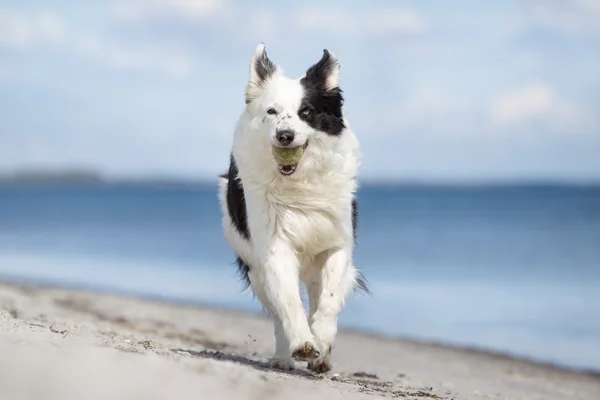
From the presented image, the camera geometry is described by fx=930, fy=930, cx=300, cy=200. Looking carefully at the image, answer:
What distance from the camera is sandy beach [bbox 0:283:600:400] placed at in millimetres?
4555

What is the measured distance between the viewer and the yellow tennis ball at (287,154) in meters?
6.92

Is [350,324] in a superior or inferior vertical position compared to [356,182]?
inferior

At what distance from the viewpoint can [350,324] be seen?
49.3 ft

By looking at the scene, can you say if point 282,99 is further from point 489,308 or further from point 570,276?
point 570,276

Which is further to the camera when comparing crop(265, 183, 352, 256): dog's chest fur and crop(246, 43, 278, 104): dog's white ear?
crop(246, 43, 278, 104): dog's white ear

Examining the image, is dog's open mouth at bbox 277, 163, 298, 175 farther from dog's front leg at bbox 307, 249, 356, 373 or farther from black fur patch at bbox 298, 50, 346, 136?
dog's front leg at bbox 307, 249, 356, 373

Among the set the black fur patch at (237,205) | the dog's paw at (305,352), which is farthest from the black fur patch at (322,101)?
the dog's paw at (305,352)

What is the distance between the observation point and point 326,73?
7.25 m

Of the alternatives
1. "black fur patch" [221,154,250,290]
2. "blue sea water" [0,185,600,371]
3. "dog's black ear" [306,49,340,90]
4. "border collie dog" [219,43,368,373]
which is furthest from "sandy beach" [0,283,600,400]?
"dog's black ear" [306,49,340,90]

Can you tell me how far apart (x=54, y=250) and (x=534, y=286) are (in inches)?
669

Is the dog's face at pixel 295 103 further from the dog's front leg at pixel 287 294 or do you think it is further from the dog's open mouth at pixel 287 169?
the dog's front leg at pixel 287 294

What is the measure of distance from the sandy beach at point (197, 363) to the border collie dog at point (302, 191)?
0.59 meters

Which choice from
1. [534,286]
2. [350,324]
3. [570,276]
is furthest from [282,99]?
[570,276]

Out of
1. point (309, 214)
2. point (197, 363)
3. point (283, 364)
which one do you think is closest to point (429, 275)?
point (283, 364)
